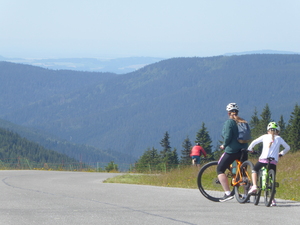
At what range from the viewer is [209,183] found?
11.4 m

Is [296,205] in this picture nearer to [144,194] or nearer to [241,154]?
[241,154]

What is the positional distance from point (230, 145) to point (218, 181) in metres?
0.85

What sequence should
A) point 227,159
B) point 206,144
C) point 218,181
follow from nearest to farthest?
point 227,159, point 218,181, point 206,144

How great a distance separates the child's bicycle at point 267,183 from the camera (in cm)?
945

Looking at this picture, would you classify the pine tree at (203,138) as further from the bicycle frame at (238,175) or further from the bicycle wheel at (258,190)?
the bicycle wheel at (258,190)

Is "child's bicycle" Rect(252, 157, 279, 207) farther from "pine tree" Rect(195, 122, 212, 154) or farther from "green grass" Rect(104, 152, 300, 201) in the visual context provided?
"pine tree" Rect(195, 122, 212, 154)

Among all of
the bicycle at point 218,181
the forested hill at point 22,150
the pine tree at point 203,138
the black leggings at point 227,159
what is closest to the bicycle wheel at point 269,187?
the bicycle at point 218,181

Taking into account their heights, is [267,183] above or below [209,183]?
above

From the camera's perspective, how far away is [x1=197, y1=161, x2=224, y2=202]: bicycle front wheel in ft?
34.6

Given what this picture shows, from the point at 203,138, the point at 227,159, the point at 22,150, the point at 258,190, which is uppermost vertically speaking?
the point at 203,138

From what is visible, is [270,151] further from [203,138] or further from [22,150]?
[22,150]

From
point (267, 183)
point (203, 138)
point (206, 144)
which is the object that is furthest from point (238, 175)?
point (203, 138)

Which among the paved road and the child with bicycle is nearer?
the paved road

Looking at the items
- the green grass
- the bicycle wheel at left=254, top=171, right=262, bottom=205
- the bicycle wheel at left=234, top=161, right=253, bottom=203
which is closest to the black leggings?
the bicycle wheel at left=234, top=161, right=253, bottom=203
